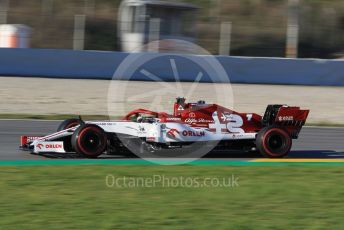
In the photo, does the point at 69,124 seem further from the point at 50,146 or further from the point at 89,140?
the point at 89,140

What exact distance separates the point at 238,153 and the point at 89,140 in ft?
8.91

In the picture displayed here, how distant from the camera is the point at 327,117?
18.0 meters

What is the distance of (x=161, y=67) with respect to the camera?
21.6m

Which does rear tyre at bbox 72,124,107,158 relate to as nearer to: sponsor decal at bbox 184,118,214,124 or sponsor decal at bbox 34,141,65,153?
sponsor decal at bbox 34,141,65,153

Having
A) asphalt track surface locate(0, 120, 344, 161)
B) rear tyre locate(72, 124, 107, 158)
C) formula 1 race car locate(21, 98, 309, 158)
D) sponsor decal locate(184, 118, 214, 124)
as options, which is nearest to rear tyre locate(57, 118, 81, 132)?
formula 1 race car locate(21, 98, 309, 158)

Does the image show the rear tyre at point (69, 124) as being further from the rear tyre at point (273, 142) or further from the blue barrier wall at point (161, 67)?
the blue barrier wall at point (161, 67)

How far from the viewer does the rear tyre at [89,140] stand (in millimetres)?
9578

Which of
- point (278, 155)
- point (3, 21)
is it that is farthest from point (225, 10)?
point (278, 155)

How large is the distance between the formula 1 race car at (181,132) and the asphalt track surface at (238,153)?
0.88 feet

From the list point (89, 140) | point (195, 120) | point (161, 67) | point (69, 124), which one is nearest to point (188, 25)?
point (161, 67)

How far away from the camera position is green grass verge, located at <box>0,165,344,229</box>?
6.11m

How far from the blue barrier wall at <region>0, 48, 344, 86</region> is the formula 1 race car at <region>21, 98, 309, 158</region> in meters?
11.2

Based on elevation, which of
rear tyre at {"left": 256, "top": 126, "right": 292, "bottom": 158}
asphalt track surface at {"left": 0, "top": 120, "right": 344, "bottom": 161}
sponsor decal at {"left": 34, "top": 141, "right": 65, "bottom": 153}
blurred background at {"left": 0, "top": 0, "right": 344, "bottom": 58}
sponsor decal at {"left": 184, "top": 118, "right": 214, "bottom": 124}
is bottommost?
asphalt track surface at {"left": 0, "top": 120, "right": 344, "bottom": 161}

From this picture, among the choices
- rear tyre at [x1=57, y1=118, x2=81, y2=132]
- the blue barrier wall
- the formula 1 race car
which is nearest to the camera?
the formula 1 race car
